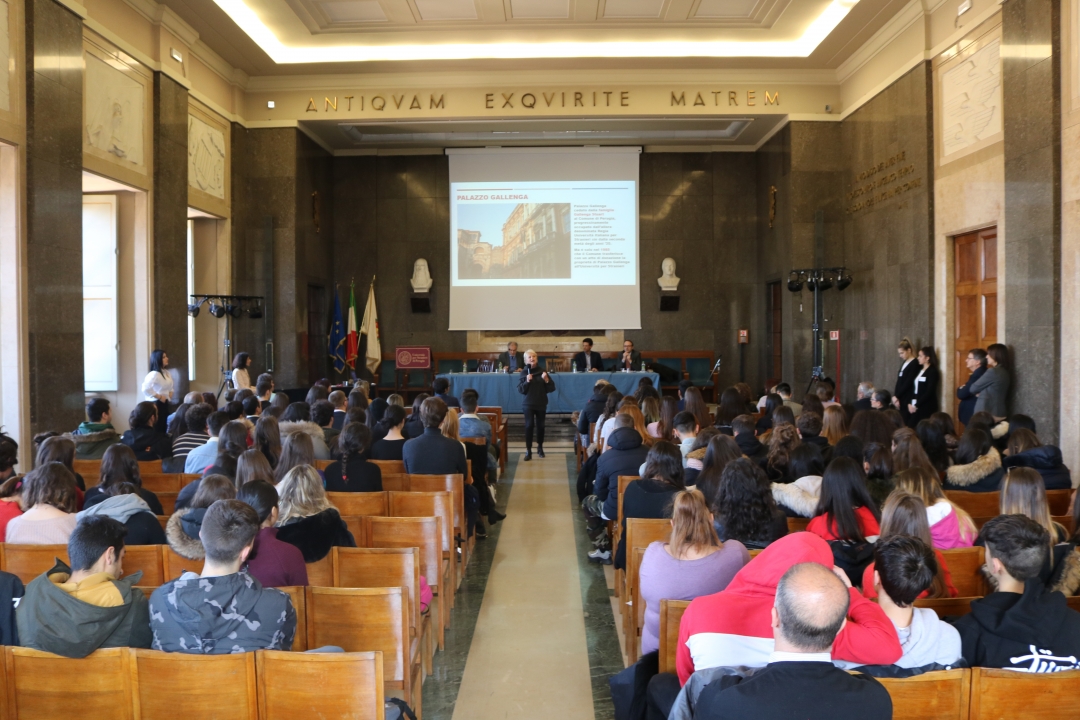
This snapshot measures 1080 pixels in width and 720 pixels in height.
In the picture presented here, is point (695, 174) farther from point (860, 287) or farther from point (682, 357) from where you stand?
point (860, 287)

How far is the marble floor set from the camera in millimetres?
3541

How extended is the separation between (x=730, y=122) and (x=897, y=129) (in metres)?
3.65

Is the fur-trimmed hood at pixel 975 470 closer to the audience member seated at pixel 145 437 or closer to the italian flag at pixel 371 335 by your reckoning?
the audience member seated at pixel 145 437

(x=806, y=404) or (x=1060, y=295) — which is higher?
(x=1060, y=295)

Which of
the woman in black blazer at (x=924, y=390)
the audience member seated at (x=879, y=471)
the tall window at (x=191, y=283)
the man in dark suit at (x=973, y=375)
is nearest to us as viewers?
the audience member seated at (x=879, y=471)

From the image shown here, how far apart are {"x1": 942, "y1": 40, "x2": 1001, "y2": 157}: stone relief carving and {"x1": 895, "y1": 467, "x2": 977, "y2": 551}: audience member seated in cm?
627

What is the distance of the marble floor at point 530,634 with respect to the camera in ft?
11.6

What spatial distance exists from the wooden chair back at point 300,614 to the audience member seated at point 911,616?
178 centimetres

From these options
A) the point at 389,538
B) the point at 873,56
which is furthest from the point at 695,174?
the point at 389,538

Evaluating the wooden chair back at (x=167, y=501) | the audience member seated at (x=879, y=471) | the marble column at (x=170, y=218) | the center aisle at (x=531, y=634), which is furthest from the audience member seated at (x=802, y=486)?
the marble column at (x=170, y=218)

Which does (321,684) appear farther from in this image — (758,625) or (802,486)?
(802,486)

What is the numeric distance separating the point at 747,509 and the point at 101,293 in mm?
8874

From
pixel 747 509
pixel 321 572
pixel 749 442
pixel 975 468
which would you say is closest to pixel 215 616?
pixel 321 572

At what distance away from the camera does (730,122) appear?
13805 mm
